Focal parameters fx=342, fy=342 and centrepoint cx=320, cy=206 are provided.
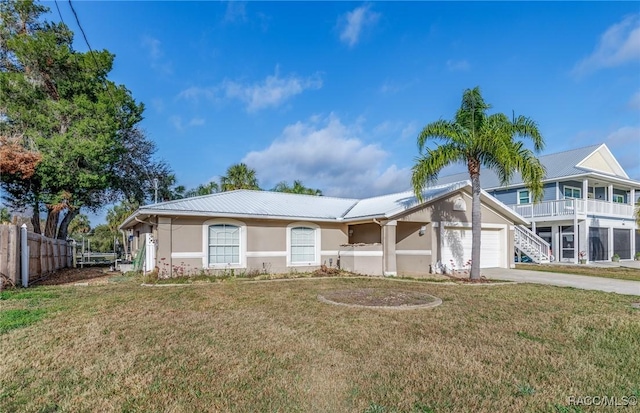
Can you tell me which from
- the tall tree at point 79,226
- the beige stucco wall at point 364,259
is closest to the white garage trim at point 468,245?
the beige stucco wall at point 364,259

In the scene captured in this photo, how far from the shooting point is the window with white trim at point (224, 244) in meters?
14.3

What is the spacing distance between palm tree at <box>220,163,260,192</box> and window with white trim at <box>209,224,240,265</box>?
516 inches

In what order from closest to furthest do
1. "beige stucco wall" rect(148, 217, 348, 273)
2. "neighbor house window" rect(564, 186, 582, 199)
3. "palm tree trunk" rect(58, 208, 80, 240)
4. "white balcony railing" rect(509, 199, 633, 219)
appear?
"beige stucco wall" rect(148, 217, 348, 273) → "palm tree trunk" rect(58, 208, 80, 240) → "white balcony railing" rect(509, 199, 633, 219) → "neighbor house window" rect(564, 186, 582, 199)

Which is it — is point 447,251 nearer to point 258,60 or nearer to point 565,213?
point 565,213

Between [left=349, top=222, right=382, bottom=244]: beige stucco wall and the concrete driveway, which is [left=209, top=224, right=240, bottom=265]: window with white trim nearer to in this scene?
[left=349, top=222, right=382, bottom=244]: beige stucco wall

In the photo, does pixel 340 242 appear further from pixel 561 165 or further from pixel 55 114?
pixel 561 165

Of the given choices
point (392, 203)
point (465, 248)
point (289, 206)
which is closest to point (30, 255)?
point (289, 206)

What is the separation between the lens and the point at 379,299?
8.75 metres

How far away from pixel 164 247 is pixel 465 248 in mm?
14393

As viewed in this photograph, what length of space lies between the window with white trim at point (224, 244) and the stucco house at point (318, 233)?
0.04 m

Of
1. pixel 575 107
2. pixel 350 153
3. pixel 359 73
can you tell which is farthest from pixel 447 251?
pixel 350 153

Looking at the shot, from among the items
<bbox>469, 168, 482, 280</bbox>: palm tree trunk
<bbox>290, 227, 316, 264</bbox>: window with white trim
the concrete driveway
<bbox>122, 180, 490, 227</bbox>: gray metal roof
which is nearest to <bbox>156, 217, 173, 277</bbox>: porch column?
<bbox>122, 180, 490, 227</bbox>: gray metal roof

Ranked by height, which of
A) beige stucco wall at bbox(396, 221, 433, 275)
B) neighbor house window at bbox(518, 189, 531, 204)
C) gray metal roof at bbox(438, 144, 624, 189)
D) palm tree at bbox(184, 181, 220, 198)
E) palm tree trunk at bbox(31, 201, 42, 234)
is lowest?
beige stucco wall at bbox(396, 221, 433, 275)

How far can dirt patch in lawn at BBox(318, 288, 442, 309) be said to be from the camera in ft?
26.6
